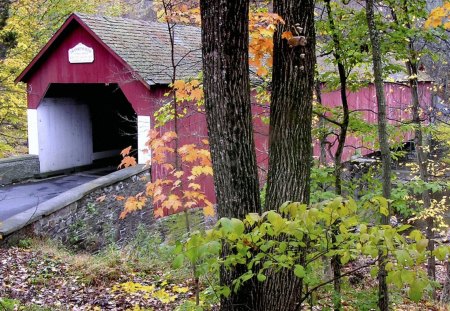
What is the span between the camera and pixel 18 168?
14156mm

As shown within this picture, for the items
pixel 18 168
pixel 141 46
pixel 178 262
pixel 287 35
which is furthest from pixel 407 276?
pixel 18 168

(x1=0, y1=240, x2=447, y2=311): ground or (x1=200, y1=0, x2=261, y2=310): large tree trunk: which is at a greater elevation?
(x1=200, y1=0, x2=261, y2=310): large tree trunk

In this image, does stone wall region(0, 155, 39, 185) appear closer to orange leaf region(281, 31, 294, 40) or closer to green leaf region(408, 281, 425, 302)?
orange leaf region(281, 31, 294, 40)

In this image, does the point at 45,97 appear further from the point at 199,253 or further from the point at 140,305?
the point at 199,253

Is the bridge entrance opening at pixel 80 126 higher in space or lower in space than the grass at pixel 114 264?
higher

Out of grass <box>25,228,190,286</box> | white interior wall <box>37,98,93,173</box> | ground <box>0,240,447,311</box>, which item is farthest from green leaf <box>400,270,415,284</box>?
white interior wall <box>37,98,93,173</box>

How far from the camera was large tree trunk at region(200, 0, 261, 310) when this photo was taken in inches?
146

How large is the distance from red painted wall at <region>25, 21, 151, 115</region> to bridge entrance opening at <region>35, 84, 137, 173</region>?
0.49 metres

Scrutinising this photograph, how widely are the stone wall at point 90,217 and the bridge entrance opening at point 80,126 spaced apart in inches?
121

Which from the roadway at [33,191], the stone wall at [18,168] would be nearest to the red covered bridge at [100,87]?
the stone wall at [18,168]

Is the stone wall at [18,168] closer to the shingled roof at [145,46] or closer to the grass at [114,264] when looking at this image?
the shingled roof at [145,46]

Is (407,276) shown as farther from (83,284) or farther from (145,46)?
(145,46)

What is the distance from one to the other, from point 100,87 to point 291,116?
13.9 meters

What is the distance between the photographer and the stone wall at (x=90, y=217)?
901 centimetres
